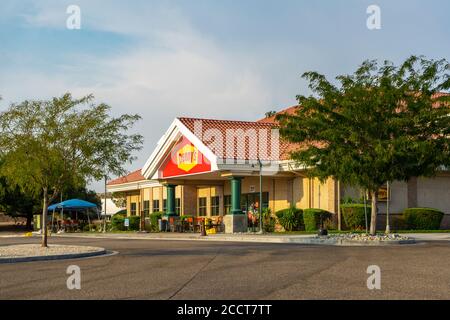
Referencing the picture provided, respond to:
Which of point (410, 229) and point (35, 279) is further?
point (410, 229)

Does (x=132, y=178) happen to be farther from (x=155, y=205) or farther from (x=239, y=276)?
(x=239, y=276)

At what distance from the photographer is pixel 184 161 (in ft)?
134

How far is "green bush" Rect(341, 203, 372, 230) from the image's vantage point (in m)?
33.4

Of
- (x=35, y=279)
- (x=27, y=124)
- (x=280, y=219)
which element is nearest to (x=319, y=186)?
(x=280, y=219)

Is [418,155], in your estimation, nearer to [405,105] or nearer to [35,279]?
[405,105]

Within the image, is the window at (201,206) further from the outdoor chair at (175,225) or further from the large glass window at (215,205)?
the outdoor chair at (175,225)

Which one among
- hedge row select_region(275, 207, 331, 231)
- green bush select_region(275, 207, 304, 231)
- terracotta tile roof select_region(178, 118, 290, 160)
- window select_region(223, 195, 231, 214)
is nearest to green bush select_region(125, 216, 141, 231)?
window select_region(223, 195, 231, 214)

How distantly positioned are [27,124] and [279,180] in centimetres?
1961

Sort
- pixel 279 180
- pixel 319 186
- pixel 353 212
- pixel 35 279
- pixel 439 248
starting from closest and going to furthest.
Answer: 1. pixel 35 279
2. pixel 439 248
3. pixel 353 212
4. pixel 319 186
5. pixel 279 180

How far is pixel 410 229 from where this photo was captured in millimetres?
35375

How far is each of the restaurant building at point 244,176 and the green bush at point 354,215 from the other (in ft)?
3.27

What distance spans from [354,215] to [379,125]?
9965 millimetres

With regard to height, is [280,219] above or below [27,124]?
below
